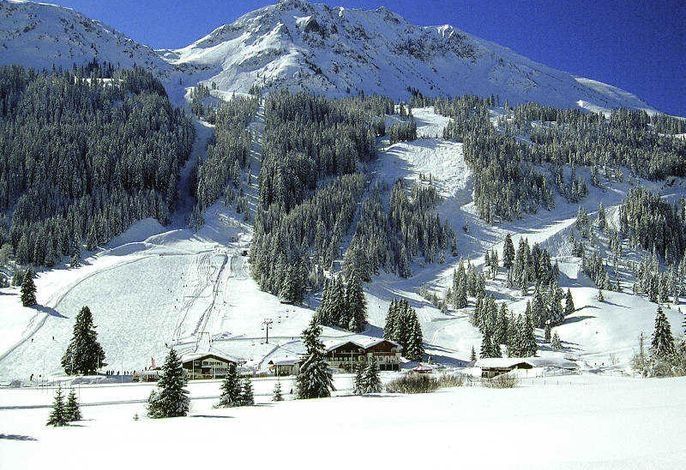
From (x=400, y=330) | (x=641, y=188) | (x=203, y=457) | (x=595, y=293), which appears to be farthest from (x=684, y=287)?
(x=203, y=457)

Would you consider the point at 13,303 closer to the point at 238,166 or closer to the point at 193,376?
the point at 193,376

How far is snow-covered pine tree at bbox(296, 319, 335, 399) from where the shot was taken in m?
39.3

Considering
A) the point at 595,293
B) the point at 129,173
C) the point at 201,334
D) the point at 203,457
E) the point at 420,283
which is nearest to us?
the point at 203,457

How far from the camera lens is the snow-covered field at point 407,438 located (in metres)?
13.5

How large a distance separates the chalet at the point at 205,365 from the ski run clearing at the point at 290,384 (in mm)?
5276

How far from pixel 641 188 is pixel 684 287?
60.3m

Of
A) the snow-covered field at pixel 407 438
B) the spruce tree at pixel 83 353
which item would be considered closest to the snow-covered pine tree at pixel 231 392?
the snow-covered field at pixel 407 438

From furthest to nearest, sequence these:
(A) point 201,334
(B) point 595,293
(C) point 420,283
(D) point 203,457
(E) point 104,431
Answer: (C) point 420,283, (B) point 595,293, (A) point 201,334, (E) point 104,431, (D) point 203,457

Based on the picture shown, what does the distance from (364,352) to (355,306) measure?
19.7 metres

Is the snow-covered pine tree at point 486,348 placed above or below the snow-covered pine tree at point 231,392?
below

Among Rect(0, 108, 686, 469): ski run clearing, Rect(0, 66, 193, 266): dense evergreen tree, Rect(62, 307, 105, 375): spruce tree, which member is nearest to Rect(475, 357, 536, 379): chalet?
Rect(0, 108, 686, 469): ski run clearing

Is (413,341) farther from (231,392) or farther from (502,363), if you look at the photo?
(231,392)

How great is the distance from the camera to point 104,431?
2347 cm

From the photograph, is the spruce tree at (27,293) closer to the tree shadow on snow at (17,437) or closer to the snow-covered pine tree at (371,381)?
the snow-covered pine tree at (371,381)
